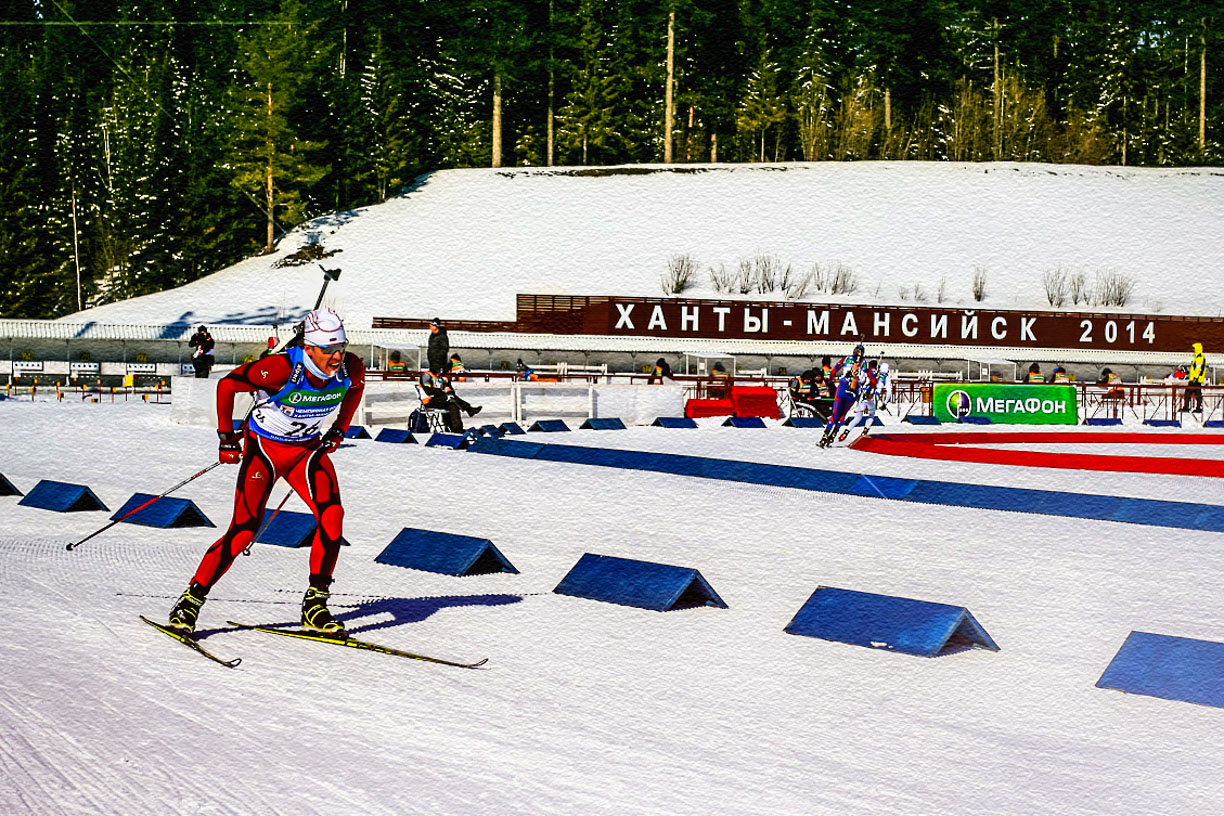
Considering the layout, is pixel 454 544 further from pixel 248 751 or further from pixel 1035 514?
pixel 1035 514

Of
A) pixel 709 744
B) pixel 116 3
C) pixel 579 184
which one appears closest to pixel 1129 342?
pixel 579 184

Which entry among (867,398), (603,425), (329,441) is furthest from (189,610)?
(603,425)

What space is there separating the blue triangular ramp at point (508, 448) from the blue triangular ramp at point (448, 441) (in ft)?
0.65

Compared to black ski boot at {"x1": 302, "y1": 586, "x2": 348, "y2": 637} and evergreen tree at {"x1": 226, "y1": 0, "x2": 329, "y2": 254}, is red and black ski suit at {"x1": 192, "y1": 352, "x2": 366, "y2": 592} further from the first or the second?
evergreen tree at {"x1": 226, "y1": 0, "x2": 329, "y2": 254}

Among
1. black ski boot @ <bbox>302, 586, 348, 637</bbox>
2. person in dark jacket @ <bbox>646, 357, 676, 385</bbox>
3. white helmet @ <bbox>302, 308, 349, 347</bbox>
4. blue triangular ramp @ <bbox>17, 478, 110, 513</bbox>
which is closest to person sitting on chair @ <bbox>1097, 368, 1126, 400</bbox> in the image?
person in dark jacket @ <bbox>646, 357, 676, 385</bbox>

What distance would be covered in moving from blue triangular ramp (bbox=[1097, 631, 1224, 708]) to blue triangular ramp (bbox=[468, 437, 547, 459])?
39.6 feet

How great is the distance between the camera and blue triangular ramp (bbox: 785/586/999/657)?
6754mm

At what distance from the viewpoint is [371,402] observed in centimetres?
2439

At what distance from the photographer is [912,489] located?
1391 cm

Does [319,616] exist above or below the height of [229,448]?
below

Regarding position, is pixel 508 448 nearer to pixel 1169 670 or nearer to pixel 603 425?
pixel 603 425

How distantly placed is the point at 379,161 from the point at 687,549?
66.8 m

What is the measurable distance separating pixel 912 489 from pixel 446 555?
653cm

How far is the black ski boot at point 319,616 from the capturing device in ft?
21.9
